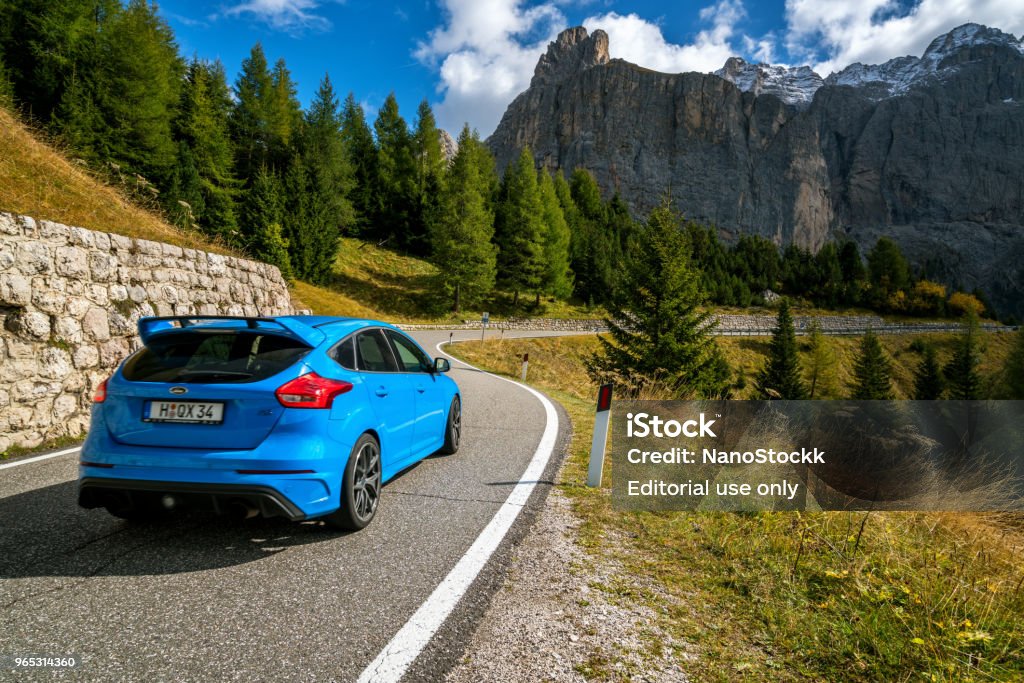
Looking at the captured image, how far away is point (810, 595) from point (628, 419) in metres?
2.25

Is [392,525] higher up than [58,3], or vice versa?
[58,3]

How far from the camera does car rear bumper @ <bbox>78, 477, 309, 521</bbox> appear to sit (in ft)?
10.2

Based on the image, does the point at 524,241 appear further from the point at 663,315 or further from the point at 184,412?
the point at 184,412

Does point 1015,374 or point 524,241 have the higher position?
point 524,241

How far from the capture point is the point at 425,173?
56.0 m

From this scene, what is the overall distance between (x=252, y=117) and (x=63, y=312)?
170 ft

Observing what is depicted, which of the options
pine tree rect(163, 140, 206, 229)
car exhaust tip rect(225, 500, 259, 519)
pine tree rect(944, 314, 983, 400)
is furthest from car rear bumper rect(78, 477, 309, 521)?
pine tree rect(944, 314, 983, 400)

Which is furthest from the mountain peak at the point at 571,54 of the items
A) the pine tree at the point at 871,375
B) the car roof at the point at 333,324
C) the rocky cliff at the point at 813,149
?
the car roof at the point at 333,324

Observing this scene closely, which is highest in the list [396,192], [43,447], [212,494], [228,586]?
[396,192]

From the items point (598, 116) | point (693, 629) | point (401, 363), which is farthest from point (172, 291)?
point (598, 116)

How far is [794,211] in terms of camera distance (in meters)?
133

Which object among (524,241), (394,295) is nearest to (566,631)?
(394,295)

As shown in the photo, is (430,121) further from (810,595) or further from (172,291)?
(810,595)

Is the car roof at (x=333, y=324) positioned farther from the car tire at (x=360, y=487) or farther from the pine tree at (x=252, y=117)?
the pine tree at (x=252, y=117)
